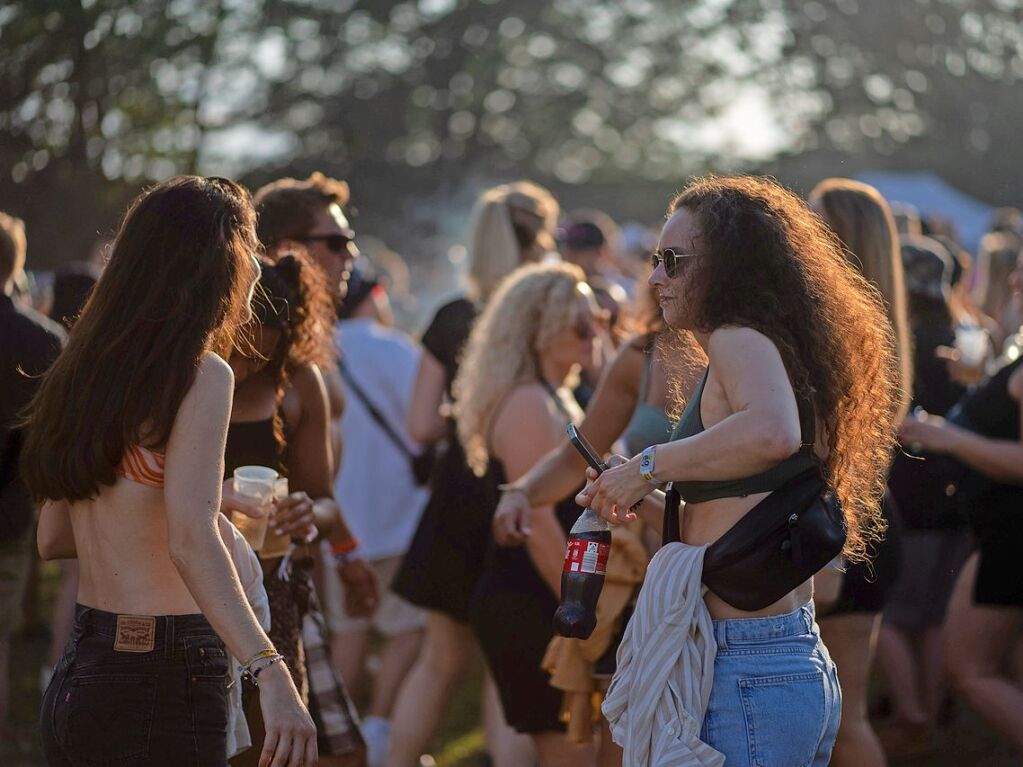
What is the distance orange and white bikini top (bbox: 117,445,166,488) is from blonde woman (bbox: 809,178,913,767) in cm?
212

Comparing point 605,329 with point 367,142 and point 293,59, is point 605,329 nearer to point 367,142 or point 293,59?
point 293,59

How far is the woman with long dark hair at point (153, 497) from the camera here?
2514 mm

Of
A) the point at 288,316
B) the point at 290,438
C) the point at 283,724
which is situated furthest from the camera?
the point at 290,438

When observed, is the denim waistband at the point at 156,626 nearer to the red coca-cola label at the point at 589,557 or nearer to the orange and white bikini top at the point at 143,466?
the orange and white bikini top at the point at 143,466

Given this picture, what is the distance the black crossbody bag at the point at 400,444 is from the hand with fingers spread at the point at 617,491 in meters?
3.53

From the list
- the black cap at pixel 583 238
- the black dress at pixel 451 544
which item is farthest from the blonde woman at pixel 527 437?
the black cap at pixel 583 238

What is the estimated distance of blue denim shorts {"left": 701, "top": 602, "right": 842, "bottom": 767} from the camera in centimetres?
267

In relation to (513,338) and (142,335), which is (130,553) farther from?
(513,338)

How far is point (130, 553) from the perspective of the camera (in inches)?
104

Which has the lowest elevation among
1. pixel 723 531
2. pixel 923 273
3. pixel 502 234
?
pixel 723 531

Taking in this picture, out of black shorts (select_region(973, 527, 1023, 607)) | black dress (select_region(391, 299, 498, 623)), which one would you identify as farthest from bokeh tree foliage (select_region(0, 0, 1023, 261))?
black shorts (select_region(973, 527, 1023, 607))

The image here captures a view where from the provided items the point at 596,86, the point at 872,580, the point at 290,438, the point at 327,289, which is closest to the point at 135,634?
the point at 290,438

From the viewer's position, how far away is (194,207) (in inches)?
108

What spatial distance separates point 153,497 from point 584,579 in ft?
2.97
